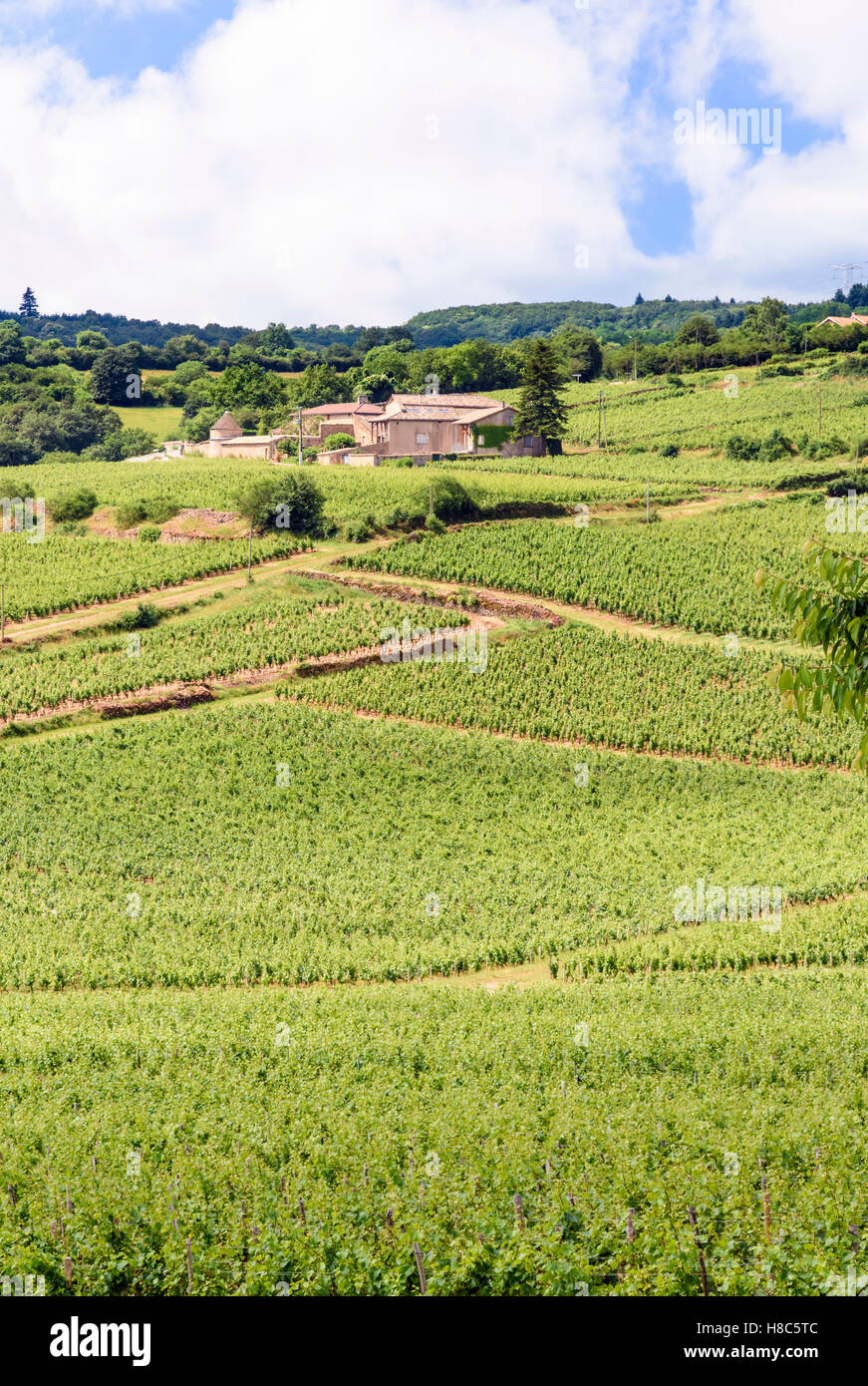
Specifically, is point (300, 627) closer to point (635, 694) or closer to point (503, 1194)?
point (635, 694)

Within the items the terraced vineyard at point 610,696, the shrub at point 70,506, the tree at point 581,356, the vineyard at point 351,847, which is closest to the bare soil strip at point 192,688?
the terraced vineyard at point 610,696

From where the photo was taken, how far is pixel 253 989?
77.8ft

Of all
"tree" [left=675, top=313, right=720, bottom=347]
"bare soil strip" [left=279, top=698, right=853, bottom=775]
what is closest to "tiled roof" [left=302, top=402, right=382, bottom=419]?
"tree" [left=675, top=313, right=720, bottom=347]

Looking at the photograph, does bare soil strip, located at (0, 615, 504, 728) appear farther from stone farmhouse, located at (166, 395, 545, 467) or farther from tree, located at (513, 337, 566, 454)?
tree, located at (513, 337, 566, 454)

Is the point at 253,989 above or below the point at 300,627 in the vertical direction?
below

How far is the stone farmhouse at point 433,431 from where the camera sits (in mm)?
90562

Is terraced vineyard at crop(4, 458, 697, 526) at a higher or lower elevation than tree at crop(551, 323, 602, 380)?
lower

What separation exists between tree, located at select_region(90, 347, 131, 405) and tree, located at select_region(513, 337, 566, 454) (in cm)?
6616

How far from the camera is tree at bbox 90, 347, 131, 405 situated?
13625 centimetres

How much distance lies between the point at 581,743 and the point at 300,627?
15791mm

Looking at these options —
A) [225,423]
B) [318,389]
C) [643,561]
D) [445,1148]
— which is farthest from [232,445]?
[445,1148]

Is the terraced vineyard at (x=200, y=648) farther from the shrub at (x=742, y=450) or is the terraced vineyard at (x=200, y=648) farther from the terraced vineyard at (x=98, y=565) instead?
the shrub at (x=742, y=450)

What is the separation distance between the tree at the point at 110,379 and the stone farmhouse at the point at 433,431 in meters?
54.2
